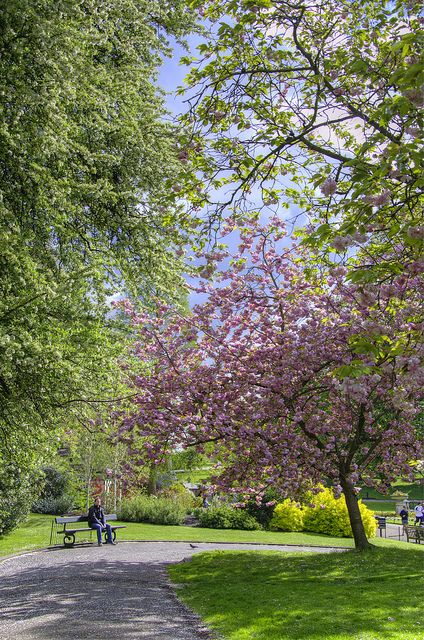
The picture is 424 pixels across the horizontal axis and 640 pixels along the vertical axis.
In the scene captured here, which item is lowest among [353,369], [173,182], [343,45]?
[353,369]

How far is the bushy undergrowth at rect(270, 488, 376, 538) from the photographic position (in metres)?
24.2

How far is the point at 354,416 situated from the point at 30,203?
9357 mm

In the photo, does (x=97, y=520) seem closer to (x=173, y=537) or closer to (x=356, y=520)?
(x=173, y=537)

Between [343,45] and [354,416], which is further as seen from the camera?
[354,416]

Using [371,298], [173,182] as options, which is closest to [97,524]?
[173,182]

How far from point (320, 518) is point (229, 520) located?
13.0 ft

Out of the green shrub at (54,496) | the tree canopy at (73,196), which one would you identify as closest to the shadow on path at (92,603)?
the tree canopy at (73,196)

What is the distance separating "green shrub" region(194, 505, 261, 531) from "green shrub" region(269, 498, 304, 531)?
32.3 inches

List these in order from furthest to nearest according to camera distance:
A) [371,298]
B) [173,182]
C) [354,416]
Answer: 1. [354,416]
2. [173,182]
3. [371,298]

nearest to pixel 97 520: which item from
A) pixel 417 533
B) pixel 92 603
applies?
pixel 92 603

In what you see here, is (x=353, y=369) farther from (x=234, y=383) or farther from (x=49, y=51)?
(x=234, y=383)

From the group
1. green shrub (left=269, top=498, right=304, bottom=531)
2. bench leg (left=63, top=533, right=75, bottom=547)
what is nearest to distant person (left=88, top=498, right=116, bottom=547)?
bench leg (left=63, top=533, right=75, bottom=547)

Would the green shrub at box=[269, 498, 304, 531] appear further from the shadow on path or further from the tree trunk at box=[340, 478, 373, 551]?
the shadow on path

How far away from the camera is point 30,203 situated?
1008cm
